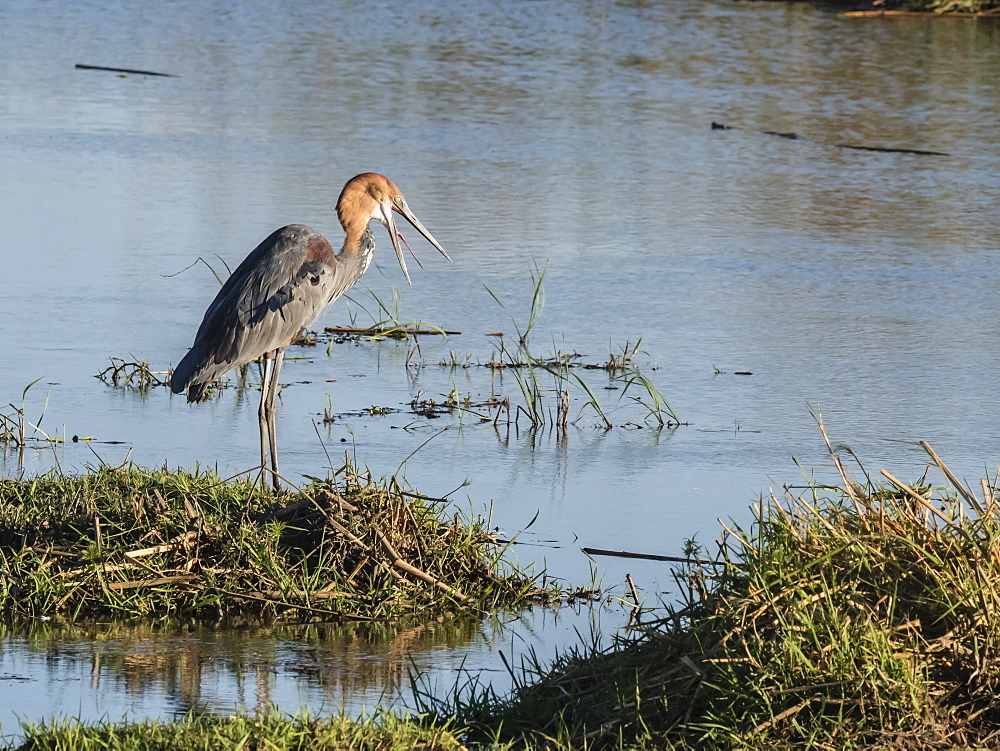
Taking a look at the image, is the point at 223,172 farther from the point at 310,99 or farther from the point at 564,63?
the point at 564,63

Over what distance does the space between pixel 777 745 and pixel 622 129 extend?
11.0 m

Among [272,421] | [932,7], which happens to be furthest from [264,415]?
[932,7]

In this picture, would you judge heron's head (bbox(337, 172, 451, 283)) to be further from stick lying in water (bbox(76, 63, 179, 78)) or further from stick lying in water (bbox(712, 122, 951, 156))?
stick lying in water (bbox(76, 63, 179, 78))

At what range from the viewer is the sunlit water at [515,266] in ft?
19.1

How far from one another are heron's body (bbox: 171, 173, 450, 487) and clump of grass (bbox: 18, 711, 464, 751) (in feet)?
8.22

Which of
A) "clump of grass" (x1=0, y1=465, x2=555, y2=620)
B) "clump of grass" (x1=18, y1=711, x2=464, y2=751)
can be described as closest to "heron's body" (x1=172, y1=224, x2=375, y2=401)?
"clump of grass" (x1=0, y1=465, x2=555, y2=620)

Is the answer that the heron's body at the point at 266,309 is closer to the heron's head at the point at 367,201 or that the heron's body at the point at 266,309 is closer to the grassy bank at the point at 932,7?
the heron's head at the point at 367,201

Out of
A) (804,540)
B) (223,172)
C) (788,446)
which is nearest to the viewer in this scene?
(804,540)

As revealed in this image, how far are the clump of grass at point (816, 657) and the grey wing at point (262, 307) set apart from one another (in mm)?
2706

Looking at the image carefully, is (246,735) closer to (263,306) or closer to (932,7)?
(263,306)

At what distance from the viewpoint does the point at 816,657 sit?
382 centimetres

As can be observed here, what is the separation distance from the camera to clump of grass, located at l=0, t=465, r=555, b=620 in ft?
15.9

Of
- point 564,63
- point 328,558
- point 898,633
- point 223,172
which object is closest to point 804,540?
point 898,633

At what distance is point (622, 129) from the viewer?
14328mm
